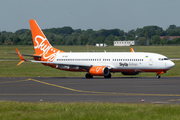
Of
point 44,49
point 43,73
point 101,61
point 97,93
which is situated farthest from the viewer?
point 43,73

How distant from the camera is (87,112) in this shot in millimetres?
18812

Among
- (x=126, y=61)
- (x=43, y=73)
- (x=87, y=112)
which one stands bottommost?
(x=43, y=73)

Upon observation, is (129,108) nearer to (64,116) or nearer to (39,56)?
(64,116)

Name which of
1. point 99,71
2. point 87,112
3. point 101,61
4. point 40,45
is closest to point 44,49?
point 40,45

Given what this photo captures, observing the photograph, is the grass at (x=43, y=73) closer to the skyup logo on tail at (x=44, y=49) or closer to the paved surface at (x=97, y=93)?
the skyup logo on tail at (x=44, y=49)

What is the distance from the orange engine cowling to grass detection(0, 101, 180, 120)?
26.4 metres

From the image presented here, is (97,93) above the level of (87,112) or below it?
below

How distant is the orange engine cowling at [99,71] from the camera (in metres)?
48.0

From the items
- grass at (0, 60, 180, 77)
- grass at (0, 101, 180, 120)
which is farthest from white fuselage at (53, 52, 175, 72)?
grass at (0, 101, 180, 120)

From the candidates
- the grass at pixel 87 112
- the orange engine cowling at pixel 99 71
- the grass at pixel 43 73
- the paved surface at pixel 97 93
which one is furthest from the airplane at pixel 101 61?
the grass at pixel 87 112

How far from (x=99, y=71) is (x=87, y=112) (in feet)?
96.4

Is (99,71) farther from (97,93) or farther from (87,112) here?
(87,112)

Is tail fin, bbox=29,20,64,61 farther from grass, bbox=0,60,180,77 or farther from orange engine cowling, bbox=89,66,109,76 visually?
orange engine cowling, bbox=89,66,109,76

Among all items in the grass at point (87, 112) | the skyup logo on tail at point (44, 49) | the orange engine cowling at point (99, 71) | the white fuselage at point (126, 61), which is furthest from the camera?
the skyup logo on tail at point (44, 49)
